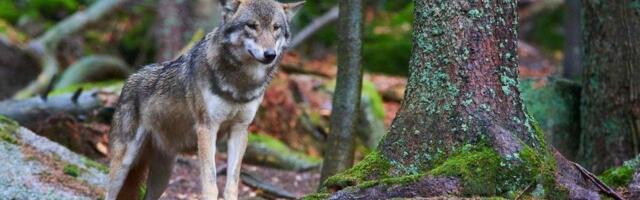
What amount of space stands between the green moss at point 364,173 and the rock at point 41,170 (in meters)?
2.99

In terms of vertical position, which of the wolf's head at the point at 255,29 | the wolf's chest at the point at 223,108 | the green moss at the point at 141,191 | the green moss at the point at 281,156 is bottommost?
the green moss at the point at 141,191

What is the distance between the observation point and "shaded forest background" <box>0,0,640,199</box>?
10602mm

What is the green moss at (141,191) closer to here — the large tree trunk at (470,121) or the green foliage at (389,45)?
the large tree trunk at (470,121)

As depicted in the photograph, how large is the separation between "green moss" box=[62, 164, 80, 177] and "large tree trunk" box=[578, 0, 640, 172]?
4.86 m

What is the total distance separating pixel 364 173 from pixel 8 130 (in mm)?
4293

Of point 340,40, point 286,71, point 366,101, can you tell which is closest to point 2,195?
point 340,40

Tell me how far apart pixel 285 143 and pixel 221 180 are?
2.88 m

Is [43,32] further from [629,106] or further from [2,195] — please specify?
[629,106]

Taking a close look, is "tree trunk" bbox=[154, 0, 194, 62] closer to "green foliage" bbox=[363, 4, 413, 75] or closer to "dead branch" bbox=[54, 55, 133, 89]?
"dead branch" bbox=[54, 55, 133, 89]

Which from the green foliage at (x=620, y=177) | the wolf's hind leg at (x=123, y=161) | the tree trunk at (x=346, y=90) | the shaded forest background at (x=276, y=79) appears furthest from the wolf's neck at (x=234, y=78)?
the green foliage at (x=620, y=177)

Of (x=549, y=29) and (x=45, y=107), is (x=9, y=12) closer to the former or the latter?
(x=45, y=107)

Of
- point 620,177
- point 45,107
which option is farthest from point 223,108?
point 45,107

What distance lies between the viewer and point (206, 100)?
705 centimetres

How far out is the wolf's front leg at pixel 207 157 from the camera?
23.0ft
